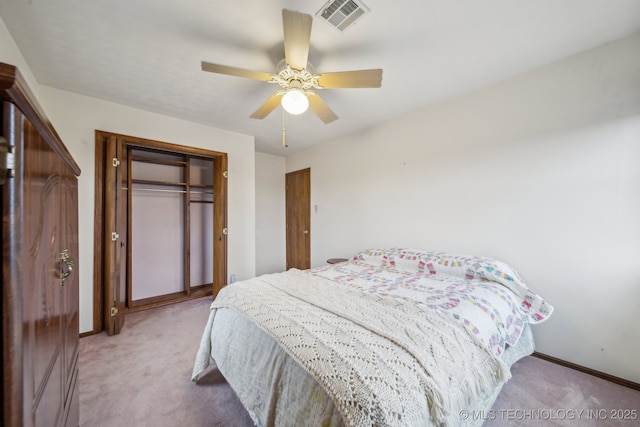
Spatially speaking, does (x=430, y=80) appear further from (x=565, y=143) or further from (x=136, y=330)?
(x=136, y=330)

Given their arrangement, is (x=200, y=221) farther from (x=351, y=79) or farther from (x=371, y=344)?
(x=371, y=344)

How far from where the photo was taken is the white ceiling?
1.49m

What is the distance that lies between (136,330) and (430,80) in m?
3.95

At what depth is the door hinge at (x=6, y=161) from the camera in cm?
44

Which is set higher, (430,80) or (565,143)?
(430,80)

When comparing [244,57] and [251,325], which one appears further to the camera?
[244,57]

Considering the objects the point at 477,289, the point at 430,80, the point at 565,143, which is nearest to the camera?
the point at 477,289

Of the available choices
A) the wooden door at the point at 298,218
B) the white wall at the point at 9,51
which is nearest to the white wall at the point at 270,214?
the wooden door at the point at 298,218

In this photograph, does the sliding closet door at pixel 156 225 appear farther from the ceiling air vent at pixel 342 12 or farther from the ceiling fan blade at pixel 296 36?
the ceiling air vent at pixel 342 12

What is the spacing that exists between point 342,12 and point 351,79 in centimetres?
38

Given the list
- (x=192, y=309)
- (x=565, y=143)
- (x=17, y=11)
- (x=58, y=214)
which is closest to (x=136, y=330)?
(x=192, y=309)

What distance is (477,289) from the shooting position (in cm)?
181

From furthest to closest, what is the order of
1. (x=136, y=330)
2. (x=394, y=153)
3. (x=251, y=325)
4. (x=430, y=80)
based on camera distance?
(x=394, y=153) < (x=136, y=330) < (x=430, y=80) < (x=251, y=325)

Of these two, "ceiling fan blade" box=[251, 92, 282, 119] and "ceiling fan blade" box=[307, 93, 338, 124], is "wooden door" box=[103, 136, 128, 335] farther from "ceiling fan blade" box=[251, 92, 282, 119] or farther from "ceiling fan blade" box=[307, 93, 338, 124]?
"ceiling fan blade" box=[307, 93, 338, 124]
